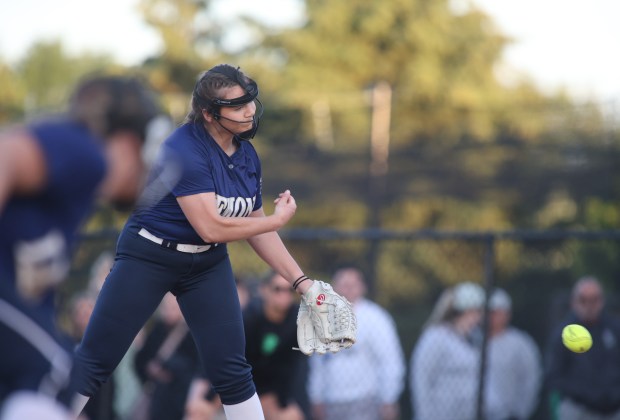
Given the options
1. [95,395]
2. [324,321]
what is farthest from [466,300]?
[324,321]

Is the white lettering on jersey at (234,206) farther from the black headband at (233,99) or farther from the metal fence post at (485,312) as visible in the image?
the metal fence post at (485,312)

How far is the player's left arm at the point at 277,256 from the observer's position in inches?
179

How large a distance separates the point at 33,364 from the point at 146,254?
1.43 meters

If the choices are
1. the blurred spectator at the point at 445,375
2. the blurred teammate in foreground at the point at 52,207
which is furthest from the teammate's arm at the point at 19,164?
the blurred spectator at the point at 445,375

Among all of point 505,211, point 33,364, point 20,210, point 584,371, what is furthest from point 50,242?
point 505,211

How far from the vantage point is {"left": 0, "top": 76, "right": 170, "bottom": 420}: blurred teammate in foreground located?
2.65 metres

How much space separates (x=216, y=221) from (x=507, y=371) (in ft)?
18.2

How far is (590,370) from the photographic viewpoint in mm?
8070

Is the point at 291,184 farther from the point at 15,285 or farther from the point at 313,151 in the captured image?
the point at 15,285

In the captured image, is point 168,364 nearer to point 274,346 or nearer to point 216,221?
point 274,346

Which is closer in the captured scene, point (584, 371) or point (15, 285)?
point (15, 285)

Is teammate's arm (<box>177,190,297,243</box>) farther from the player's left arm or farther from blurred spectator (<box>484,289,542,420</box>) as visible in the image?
blurred spectator (<box>484,289,542,420</box>)

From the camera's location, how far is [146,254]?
4223 mm

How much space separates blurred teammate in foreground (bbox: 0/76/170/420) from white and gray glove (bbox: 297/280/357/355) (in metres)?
1.82
